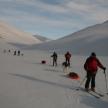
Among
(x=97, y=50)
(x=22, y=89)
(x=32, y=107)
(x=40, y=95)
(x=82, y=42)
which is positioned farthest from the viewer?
(x=82, y=42)

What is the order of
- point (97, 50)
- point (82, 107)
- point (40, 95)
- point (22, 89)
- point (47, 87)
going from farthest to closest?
point (97, 50)
point (47, 87)
point (22, 89)
point (40, 95)
point (82, 107)

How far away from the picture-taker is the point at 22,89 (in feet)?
46.8

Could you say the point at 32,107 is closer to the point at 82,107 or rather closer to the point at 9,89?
the point at 82,107

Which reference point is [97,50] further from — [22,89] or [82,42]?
[22,89]

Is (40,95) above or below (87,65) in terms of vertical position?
below

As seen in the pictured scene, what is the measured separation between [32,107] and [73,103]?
189cm

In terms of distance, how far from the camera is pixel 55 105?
11547mm

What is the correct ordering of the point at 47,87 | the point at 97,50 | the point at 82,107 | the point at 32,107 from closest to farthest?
the point at 32,107
the point at 82,107
the point at 47,87
the point at 97,50

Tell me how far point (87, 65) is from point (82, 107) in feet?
13.7

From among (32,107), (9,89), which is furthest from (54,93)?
(32,107)

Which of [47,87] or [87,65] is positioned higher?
[87,65]

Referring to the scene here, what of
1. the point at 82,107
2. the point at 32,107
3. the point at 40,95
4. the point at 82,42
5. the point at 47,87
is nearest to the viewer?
the point at 32,107

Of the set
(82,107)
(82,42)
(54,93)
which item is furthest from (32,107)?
(82,42)

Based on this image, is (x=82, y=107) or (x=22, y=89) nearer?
(x=82, y=107)
